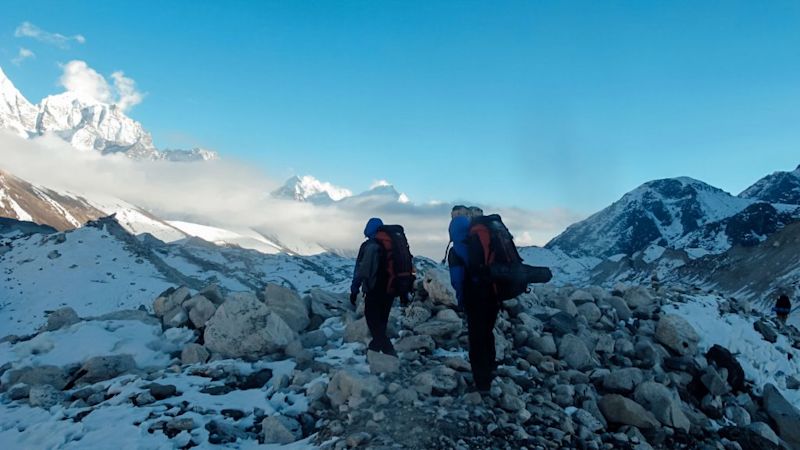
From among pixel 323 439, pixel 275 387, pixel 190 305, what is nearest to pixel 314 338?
pixel 275 387

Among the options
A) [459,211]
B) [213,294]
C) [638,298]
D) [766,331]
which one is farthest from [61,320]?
[766,331]

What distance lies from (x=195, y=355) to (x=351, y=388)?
466 centimetres

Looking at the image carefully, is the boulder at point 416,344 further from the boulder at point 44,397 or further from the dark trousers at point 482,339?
the boulder at point 44,397

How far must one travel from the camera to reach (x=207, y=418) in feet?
27.5

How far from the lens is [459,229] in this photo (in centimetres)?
856

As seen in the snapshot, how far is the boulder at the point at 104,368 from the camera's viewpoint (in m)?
11.1

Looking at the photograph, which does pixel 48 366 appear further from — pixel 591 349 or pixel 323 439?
pixel 591 349

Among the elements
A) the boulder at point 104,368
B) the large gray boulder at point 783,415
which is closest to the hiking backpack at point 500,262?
the large gray boulder at point 783,415

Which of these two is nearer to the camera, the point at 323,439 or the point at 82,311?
the point at 323,439

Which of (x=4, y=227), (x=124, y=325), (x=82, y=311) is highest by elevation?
(x=4, y=227)

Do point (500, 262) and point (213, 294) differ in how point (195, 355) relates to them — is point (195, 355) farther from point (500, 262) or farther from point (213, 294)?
point (500, 262)

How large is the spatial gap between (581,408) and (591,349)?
294cm

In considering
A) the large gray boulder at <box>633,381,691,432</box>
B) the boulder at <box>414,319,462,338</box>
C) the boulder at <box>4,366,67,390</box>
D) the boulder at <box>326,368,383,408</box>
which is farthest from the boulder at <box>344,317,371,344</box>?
the boulder at <box>4,366,67,390</box>

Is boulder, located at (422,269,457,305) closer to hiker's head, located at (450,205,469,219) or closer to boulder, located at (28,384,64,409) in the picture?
hiker's head, located at (450,205,469,219)
